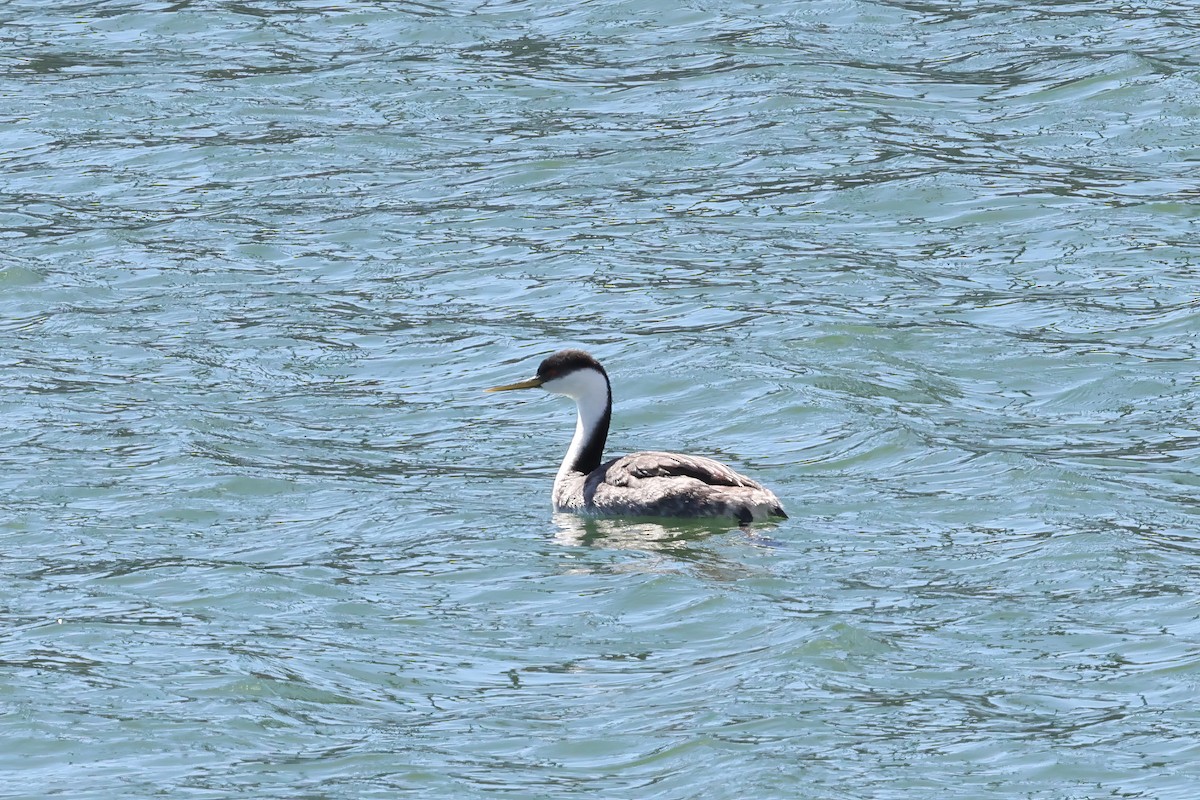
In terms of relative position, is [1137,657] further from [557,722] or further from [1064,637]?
[557,722]

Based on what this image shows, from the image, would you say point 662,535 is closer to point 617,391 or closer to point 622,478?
point 622,478

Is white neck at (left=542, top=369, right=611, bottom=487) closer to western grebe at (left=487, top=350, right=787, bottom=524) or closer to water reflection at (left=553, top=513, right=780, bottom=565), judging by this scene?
western grebe at (left=487, top=350, right=787, bottom=524)

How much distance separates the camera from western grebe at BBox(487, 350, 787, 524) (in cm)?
1366

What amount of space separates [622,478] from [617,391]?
2.54 meters

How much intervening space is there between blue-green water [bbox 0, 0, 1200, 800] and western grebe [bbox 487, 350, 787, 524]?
236 mm

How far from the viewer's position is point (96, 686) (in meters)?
11.1

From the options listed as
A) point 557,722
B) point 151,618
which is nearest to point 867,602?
point 557,722

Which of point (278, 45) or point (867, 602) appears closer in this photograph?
point (867, 602)

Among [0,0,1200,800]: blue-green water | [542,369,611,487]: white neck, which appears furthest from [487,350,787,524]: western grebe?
[0,0,1200,800]: blue-green water

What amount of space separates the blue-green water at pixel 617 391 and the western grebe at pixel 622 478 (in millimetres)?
236

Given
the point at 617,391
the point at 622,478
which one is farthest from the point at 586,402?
the point at 617,391

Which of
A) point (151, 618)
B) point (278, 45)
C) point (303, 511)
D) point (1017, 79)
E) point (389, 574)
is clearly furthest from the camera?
point (278, 45)

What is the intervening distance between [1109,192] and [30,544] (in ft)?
35.6

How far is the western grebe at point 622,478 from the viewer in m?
13.7
